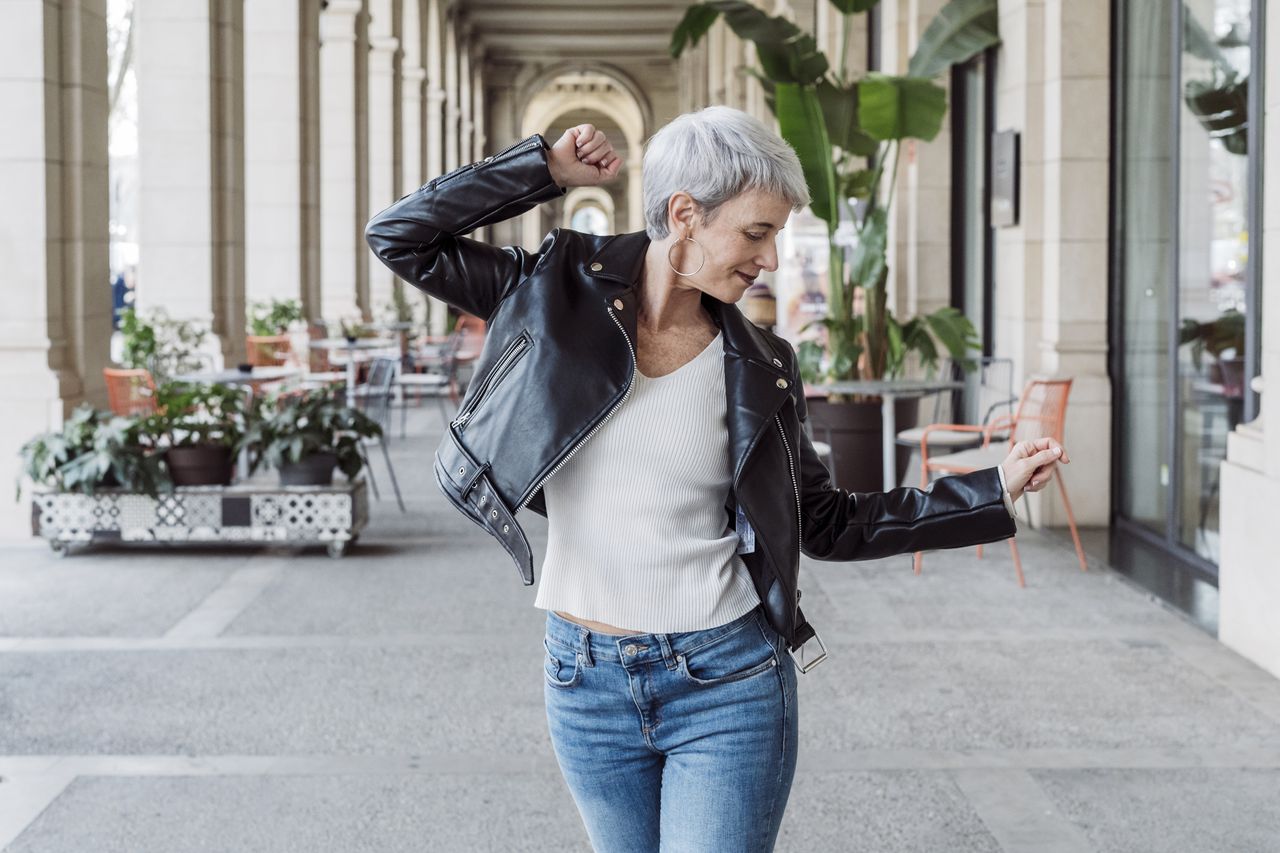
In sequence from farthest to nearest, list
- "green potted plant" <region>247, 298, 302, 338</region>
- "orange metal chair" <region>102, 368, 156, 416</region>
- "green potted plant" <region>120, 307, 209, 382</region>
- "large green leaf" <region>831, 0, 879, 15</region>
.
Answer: "green potted plant" <region>247, 298, 302, 338</region> → "green potted plant" <region>120, 307, 209, 382</region> → "large green leaf" <region>831, 0, 879, 15</region> → "orange metal chair" <region>102, 368, 156, 416</region>

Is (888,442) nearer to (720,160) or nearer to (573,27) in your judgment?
(720,160)

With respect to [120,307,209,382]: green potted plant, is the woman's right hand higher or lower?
higher

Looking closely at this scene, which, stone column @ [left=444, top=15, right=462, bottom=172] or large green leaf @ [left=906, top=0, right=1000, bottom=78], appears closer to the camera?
large green leaf @ [left=906, top=0, right=1000, bottom=78]

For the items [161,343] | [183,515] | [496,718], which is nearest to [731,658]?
[496,718]

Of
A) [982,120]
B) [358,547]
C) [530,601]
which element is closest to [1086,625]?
[530,601]

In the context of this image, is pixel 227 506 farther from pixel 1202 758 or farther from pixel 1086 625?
pixel 1202 758

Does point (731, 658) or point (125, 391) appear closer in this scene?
point (731, 658)

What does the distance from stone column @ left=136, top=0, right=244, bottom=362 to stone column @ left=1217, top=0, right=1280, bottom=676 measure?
9960 millimetres

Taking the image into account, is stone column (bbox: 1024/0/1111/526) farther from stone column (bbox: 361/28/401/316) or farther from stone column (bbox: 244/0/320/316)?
stone column (bbox: 361/28/401/316)

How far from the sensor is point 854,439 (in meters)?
10.2

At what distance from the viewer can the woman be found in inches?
88.7

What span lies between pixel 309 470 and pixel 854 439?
361 centimetres

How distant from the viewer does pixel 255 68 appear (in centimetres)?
1823

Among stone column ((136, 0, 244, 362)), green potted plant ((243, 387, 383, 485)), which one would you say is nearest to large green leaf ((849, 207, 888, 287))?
green potted plant ((243, 387, 383, 485))
